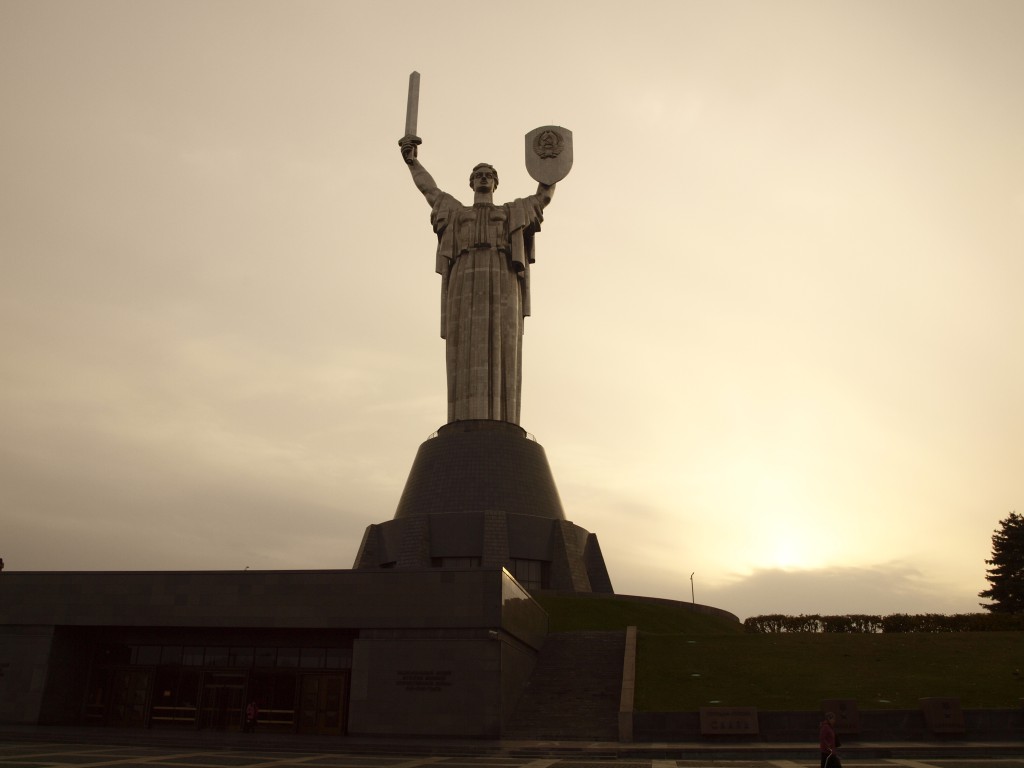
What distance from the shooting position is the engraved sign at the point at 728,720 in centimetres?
1864

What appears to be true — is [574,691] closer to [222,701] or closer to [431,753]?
[431,753]

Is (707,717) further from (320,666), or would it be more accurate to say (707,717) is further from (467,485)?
(467,485)

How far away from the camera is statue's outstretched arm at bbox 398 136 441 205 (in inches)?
1757

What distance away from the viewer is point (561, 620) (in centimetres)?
3200

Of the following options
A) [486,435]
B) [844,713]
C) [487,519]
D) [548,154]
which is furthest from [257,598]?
[548,154]

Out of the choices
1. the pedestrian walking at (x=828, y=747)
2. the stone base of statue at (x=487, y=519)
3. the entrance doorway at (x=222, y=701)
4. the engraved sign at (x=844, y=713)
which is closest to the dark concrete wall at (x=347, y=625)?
the entrance doorway at (x=222, y=701)

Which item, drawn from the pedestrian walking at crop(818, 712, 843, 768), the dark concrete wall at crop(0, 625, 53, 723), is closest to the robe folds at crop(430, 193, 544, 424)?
the dark concrete wall at crop(0, 625, 53, 723)

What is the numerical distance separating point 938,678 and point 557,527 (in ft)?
57.8

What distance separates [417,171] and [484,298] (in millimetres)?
8314

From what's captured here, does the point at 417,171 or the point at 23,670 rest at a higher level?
the point at 417,171

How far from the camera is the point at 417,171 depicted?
148 feet

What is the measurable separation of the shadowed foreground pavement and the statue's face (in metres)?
30.5

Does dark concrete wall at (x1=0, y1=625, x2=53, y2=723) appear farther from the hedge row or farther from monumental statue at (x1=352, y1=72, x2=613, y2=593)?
the hedge row

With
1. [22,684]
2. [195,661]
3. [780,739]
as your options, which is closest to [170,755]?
[195,661]
